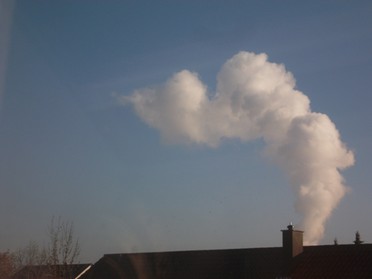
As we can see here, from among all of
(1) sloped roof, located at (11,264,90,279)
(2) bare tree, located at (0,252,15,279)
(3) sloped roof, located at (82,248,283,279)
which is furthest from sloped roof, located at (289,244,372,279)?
(2) bare tree, located at (0,252,15,279)

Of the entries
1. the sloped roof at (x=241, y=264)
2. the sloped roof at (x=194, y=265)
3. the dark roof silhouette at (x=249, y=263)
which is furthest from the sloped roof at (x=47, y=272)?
the dark roof silhouette at (x=249, y=263)

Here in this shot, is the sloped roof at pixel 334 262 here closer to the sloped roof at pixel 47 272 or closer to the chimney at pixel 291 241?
the chimney at pixel 291 241

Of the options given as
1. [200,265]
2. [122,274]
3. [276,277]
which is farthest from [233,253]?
[122,274]

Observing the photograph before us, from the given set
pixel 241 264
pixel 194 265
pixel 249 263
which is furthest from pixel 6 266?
pixel 249 263

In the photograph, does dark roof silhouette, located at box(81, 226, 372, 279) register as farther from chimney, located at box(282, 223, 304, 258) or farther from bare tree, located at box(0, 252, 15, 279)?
bare tree, located at box(0, 252, 15, 279)

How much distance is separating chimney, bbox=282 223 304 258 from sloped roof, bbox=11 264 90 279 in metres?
14.8

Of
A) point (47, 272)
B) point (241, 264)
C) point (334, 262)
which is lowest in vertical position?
point (47, 272)

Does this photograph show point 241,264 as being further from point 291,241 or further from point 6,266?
point 6,266

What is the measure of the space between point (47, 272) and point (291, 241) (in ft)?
54.9

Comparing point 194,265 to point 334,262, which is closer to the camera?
point 334,262

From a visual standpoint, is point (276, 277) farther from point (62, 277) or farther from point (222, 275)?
point (62, 277)

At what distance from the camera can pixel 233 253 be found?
160 feet

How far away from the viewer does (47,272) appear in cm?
4262

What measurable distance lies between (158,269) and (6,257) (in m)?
13.4
